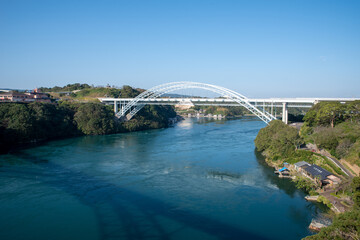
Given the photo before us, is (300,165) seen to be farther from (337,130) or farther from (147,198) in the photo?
(147,198)

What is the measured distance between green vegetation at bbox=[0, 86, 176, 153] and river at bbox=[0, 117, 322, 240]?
296 centimetres

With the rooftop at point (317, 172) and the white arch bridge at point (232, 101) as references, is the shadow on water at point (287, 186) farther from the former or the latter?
the white arch bridge at point (232, 101)

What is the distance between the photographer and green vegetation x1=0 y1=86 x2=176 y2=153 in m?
17.1

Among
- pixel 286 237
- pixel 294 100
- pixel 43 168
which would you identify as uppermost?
pixel 294 100

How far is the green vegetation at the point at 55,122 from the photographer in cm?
1706

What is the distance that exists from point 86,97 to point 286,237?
30.2m

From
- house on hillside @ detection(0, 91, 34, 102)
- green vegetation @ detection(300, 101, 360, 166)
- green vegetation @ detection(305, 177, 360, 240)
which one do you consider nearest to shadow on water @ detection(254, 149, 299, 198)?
green vegetation @ detection(300, 101, 360, 166)

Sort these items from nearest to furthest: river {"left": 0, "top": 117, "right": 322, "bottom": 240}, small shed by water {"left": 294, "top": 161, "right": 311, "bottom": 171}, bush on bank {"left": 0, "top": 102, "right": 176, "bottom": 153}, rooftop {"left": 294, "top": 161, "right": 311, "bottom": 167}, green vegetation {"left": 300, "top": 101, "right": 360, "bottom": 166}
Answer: river {"left": 0, "top": 117, "right": 322, "bottom": 240} < green vegetation {"left": 300, "top": 101, "right": 360, "bottom": 166} < small shed by water {"left": 294, "top": 161, "right": 311, "bottom": 171} < rooftop {"left": 294, "top": 161, "right": 311, "bottom": 167} < bush on bank {"left": 0, "top": 102, "right": 176, "bottom": 153}

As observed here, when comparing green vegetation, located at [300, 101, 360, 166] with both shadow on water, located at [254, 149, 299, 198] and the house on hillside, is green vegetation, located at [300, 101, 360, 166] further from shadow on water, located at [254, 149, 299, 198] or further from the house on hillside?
the house on hillside

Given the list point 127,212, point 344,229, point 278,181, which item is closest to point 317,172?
point 278,181

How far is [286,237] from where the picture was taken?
21.9 feet

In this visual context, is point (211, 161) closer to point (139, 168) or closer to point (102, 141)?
point (139, 168)

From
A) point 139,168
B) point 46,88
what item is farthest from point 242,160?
point 46,88

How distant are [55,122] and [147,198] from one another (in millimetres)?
15097
